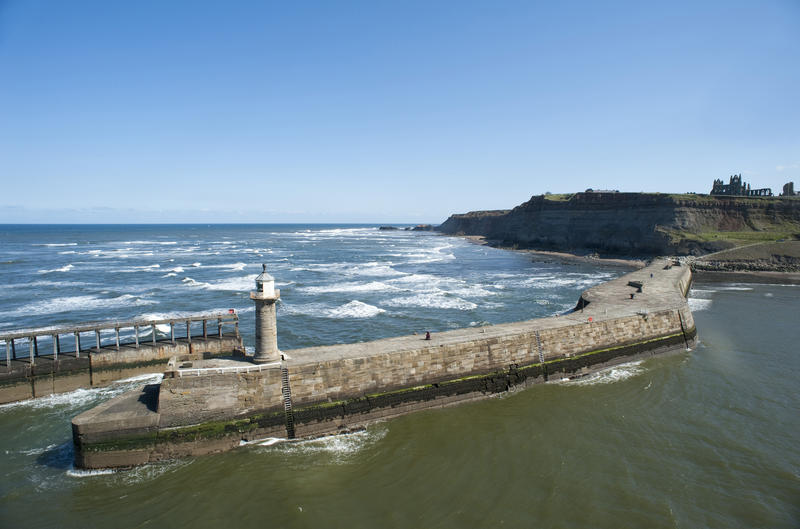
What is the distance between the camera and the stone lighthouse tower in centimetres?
1491

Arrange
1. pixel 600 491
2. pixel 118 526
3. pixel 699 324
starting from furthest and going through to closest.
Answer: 1. pixel 699 324
2. pixel 600 491
3. pixel 118 526

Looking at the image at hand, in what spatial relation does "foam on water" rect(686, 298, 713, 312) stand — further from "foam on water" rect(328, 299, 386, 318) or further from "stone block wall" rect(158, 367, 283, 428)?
"stone block wall" rect(158, 367, 283, 428)

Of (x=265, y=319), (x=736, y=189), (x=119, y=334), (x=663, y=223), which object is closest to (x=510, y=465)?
(x=265, y=319)

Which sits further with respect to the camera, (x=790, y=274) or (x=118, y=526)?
(x=790, y=274)

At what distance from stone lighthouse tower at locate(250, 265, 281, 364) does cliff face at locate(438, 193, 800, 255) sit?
2553 inches

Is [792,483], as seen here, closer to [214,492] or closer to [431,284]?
[214,492]

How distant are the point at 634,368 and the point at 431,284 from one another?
26102mm

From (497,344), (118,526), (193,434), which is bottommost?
(118,526)

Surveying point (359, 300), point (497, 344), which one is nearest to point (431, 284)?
point (359, 300)

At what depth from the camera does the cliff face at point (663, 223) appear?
6328cm

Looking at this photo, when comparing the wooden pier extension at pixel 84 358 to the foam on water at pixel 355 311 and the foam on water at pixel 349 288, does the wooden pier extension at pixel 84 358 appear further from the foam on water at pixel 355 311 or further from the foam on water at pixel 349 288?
the foam on water at pixel 349 288

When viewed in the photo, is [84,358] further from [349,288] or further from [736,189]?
[736,189]

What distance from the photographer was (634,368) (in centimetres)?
2064

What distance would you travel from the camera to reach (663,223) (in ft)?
224
